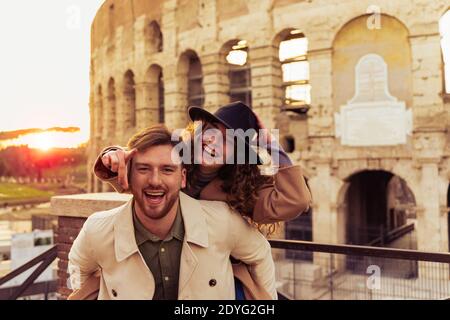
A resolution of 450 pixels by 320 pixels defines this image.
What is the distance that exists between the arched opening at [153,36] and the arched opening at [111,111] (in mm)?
4740

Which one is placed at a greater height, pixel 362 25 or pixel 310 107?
pixel 362 25

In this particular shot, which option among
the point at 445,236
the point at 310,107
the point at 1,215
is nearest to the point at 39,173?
the point at 1,215

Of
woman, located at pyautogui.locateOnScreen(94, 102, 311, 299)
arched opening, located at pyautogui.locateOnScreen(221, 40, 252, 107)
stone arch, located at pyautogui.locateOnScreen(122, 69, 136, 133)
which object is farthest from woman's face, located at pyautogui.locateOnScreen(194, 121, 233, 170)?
stone arch, located at pyautogui.locateOnScreen(122, 69, 136, 133)

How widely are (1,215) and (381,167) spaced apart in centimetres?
2447

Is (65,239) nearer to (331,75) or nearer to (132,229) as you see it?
(132,229)

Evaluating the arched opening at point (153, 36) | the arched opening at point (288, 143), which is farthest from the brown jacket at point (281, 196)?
the arched opening at point (153, 36)

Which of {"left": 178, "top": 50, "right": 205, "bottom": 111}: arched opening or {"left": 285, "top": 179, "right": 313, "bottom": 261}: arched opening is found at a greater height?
{"left": 178, "top": 50, "right": 205, "bottom": 111}: arched opening

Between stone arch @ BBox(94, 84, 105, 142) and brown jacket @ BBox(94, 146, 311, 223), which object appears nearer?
brown jacket @ BBox(94, 146, 311, 223)

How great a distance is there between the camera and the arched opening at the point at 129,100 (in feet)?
73.3

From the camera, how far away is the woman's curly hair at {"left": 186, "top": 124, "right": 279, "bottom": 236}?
2.35m

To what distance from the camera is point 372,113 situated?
13.8 meters

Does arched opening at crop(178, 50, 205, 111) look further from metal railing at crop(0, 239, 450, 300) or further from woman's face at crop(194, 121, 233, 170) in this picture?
woman's face at crop(194, 121, 233, 170)
